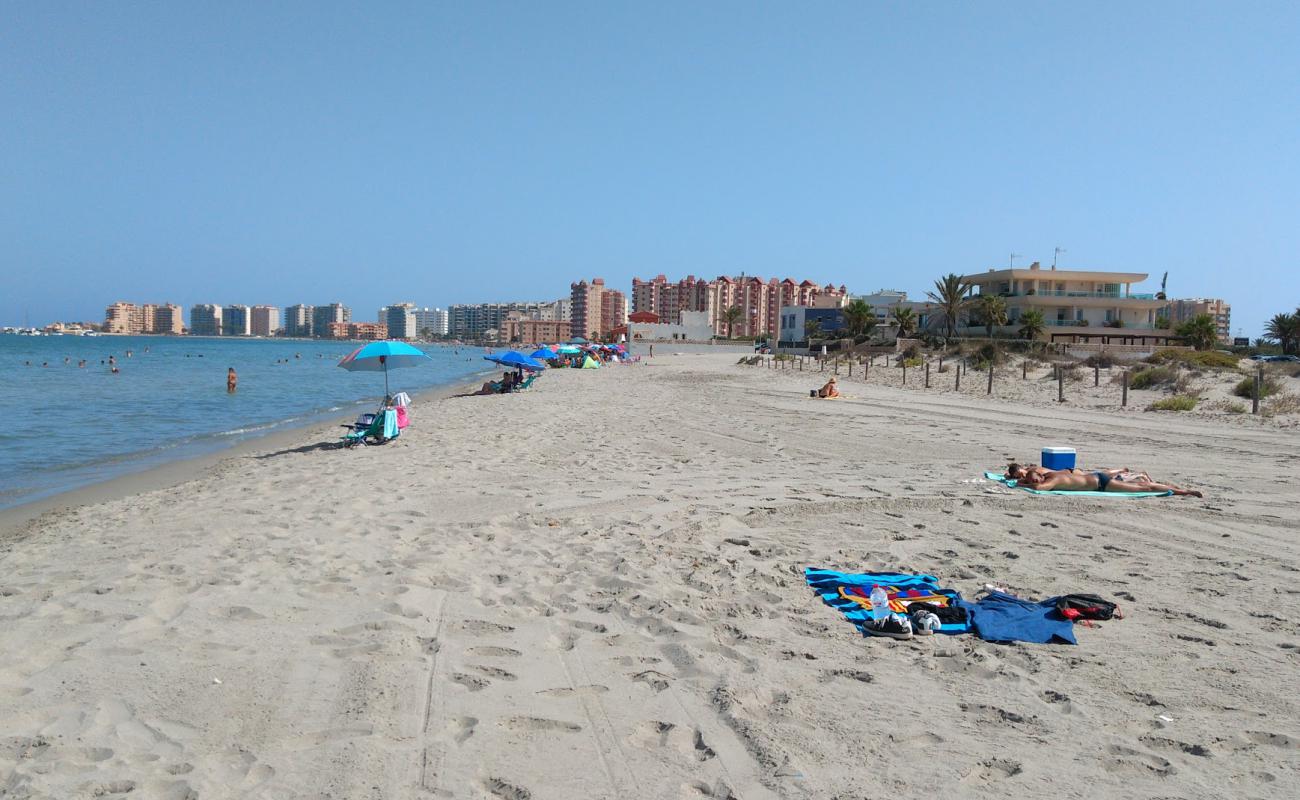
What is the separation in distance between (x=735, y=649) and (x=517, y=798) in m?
1.66

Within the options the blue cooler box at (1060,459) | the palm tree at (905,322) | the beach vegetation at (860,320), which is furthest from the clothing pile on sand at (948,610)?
the beach vegetation at (860,320)

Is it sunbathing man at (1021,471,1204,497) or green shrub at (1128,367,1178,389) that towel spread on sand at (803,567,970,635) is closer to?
sunbathing man at (1021,471,1204,497)

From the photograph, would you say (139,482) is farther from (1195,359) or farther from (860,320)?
(860,320)

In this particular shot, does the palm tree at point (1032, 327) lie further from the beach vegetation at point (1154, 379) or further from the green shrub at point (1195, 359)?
the beach vegetation at point (1154, 379)

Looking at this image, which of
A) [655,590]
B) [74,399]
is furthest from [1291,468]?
[74,399]

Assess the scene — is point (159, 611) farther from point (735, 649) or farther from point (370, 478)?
point (370, 478)

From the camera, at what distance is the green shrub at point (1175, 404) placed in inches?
787

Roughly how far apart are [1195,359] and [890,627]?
1320 inches

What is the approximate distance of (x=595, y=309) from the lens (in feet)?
540

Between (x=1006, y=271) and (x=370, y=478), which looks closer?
(x=370, y=478)

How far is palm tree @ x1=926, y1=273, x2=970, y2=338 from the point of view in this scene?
58844 mm

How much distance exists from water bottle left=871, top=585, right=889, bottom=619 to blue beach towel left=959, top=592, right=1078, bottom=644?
441mm

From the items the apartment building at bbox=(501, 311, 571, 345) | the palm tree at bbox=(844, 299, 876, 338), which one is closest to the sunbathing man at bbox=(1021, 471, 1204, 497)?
the palm tree at bbox=(844, 299, 876, 338)

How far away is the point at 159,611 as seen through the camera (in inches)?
189
